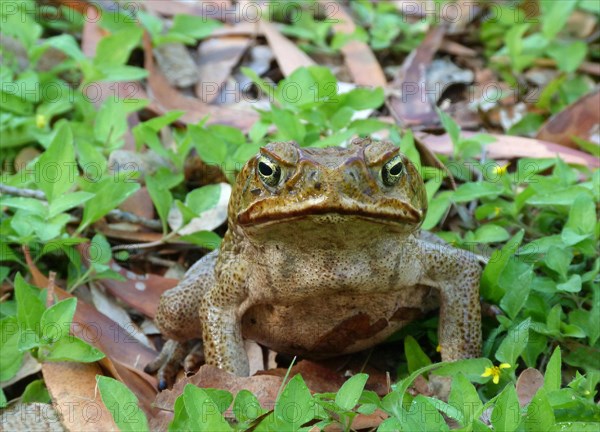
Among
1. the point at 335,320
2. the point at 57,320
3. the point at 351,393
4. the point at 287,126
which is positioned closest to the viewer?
the point at 351,393

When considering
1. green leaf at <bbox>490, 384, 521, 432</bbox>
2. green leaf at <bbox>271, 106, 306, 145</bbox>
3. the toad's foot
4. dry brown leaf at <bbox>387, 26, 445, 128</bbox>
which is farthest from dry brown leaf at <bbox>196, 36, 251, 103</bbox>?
green leaf at <bbox>490, 384, 521, 432</bbox>

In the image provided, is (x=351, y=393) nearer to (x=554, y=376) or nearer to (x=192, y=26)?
(x=554, y=376)

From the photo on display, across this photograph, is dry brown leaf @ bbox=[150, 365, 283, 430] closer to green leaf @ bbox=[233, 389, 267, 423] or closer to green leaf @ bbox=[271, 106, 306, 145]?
green leaf @ bbox=[233, 389, 267, 423]

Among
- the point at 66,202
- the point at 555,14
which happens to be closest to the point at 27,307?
the point at 66,202

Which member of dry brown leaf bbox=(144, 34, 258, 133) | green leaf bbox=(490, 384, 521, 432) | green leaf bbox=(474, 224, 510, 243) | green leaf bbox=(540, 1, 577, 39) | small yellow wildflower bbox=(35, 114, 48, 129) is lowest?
green leaf bbox=(490, 384, 521, 432)

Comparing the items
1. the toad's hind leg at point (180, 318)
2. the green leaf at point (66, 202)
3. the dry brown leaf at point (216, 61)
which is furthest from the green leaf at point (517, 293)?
the dry brown leaf at point (216, 61)

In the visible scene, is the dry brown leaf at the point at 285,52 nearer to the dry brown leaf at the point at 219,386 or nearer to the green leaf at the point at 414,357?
the green leaf at the point at 414,357
